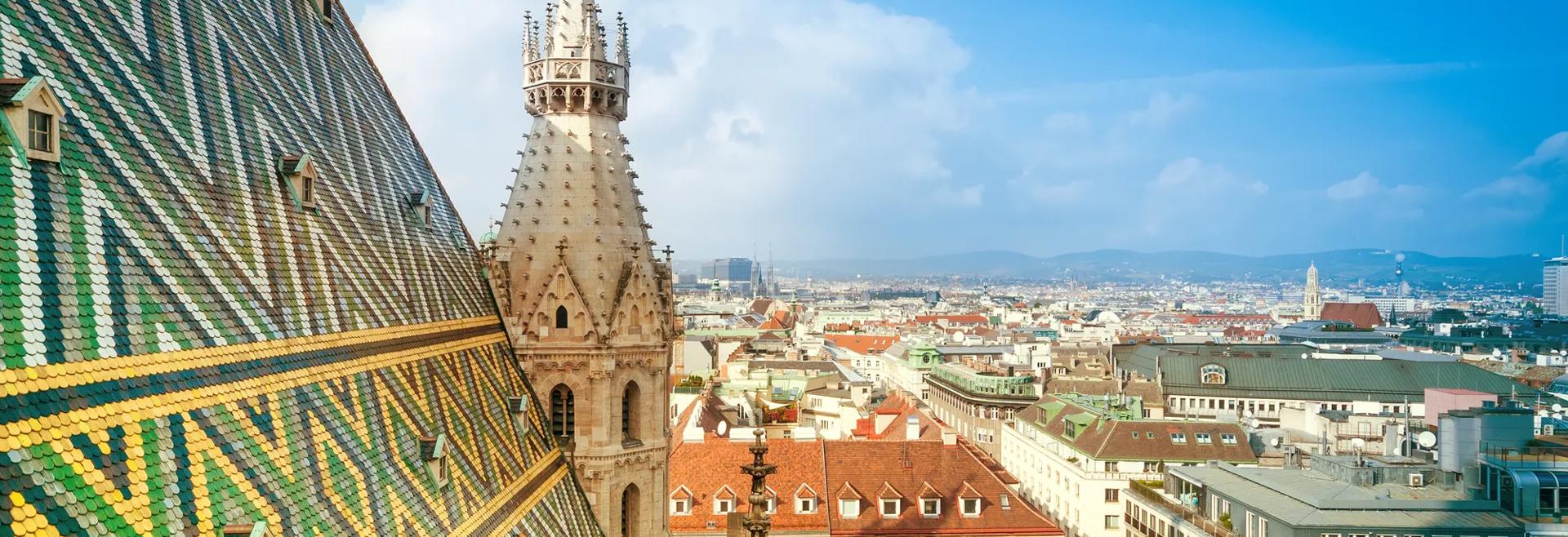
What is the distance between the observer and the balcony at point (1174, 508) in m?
50.2

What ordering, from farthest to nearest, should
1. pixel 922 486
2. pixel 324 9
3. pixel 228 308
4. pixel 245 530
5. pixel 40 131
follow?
1. pixel 922 486
2. pixel 324 9
3. pixel 228 308
4. pixel 245 530
5. pixel 40 131

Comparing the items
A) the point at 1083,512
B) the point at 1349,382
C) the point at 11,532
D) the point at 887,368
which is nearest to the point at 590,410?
the point at 11,532

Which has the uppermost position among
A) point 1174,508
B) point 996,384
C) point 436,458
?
point 436,458

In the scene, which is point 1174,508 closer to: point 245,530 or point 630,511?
point 630,511

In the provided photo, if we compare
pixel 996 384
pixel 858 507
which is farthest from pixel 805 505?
pixel 996 384

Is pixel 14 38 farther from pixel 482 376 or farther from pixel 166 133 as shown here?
pixel 482 376

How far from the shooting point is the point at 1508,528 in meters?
42.6

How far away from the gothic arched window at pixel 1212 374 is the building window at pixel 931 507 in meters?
61.3

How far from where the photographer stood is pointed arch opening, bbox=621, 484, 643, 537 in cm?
2791

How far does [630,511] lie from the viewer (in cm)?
2817

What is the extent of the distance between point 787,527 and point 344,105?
32.1m

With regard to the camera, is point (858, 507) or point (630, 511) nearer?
point (630, 511)

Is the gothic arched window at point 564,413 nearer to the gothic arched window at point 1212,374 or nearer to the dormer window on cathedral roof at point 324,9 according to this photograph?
the dormer window on cathedral roof at point 324,9

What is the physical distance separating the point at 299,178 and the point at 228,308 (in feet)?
13.1
